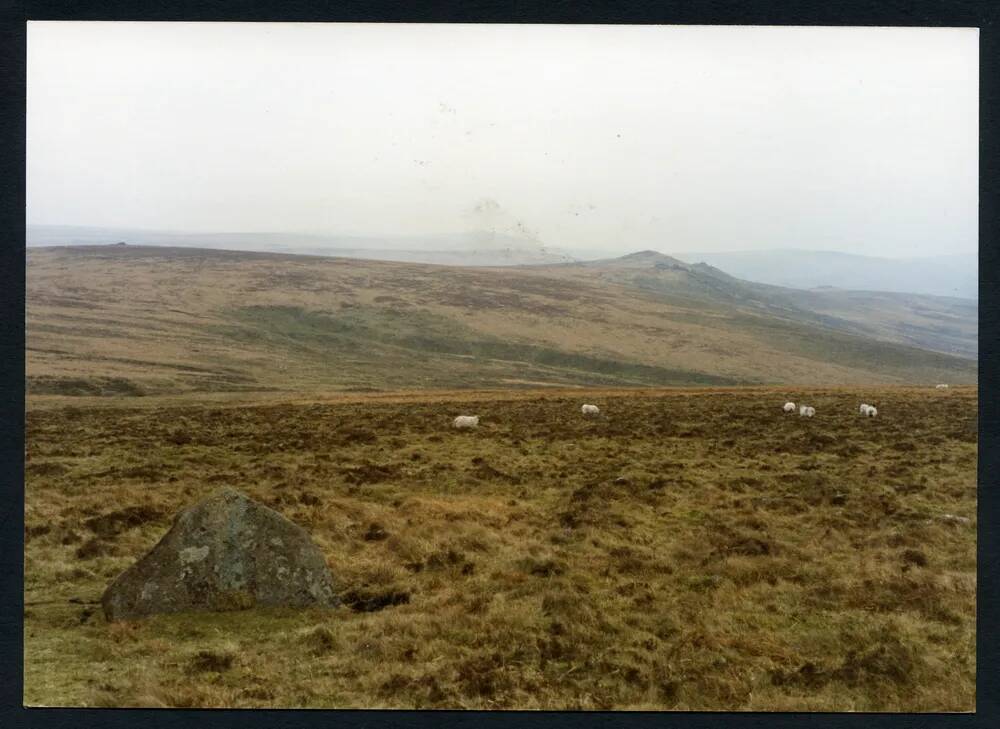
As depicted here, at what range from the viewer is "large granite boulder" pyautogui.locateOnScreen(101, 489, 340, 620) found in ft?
24.0

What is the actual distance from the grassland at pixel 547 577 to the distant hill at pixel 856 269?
9.05ft

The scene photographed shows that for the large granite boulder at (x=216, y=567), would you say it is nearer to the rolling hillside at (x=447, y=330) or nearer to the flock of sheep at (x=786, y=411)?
the flock of sheep at (x=786, y=411)

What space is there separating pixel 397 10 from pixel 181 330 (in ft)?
143

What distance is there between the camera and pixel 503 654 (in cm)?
711

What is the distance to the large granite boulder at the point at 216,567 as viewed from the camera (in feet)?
24.0

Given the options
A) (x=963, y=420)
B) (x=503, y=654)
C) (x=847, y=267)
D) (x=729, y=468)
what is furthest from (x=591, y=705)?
(x=847, y=267)

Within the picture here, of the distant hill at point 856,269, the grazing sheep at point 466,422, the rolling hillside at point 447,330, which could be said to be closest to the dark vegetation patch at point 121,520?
the grazing sheep at point 466,422

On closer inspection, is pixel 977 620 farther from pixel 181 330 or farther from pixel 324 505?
pixel 181 330

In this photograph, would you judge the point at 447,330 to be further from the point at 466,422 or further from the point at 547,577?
the point at 547,577

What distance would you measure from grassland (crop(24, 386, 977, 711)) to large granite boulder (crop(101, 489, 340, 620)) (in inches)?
7.6

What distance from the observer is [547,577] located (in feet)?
28.2

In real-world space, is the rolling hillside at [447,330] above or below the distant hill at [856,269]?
below

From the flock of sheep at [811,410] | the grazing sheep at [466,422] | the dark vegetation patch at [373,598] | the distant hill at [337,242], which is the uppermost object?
the distant hill at [337,242]

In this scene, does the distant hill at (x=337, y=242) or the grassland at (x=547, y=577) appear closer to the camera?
the grassland at (x=547, y=577)
